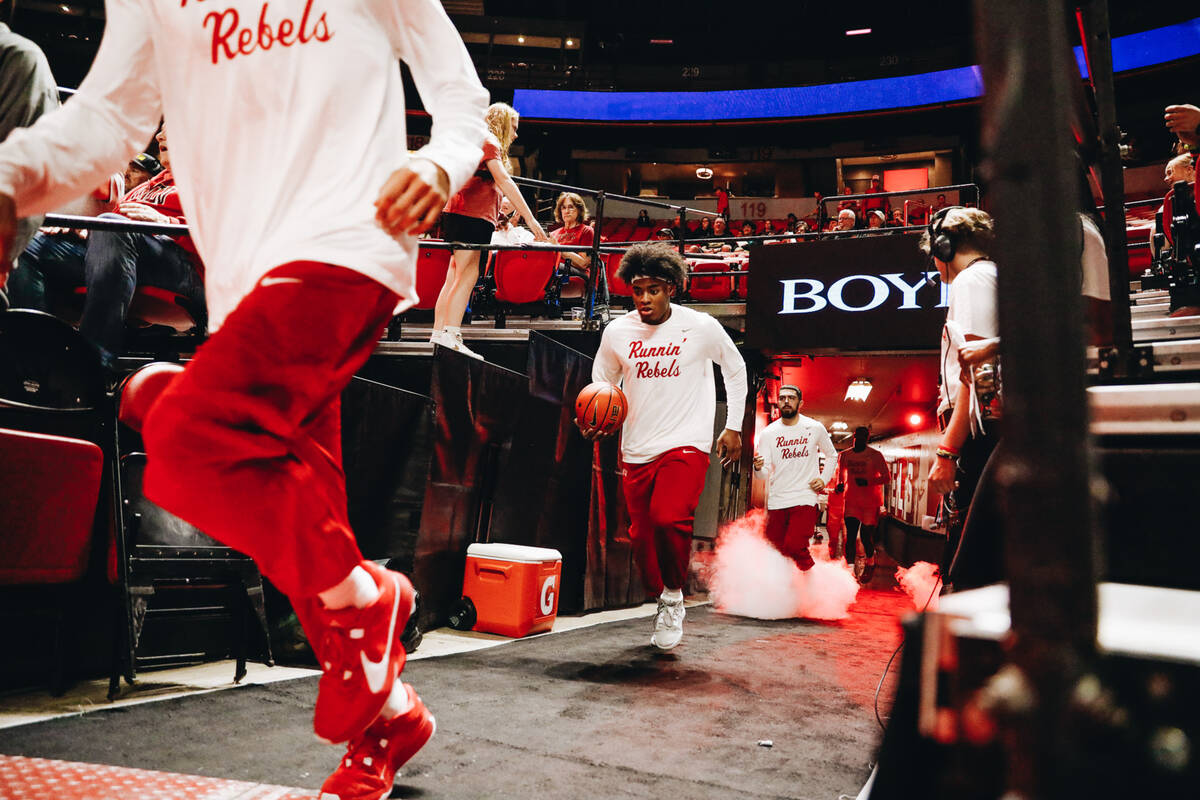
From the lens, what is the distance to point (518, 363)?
20.5 feet

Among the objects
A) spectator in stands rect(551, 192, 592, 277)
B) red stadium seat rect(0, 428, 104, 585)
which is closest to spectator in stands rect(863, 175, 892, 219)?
spectator in stands rect(551, 192, 592, 277)

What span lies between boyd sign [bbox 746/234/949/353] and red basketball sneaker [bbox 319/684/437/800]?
25.0ft

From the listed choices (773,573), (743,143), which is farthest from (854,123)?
(773,573)

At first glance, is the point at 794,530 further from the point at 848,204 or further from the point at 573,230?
the point at 848,204

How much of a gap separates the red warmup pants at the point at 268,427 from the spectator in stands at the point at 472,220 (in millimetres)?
3770

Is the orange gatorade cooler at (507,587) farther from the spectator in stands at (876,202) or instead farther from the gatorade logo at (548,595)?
the spectator in stands at (876,202)

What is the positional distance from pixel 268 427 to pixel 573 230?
687 cm

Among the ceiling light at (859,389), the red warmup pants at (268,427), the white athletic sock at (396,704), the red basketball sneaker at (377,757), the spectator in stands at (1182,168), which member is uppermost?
the spectator in stands at (1182,168)

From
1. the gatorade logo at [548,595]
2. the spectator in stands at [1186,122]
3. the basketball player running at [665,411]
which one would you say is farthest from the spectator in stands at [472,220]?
the spectator in stands at [1186,122]

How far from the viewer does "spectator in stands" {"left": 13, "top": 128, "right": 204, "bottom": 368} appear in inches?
148

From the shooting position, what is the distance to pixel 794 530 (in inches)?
331

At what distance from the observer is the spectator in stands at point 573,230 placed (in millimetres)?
7961

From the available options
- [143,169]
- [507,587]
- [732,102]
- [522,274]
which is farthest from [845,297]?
[732,102]

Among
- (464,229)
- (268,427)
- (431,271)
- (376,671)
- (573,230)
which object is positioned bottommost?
(376,671)
